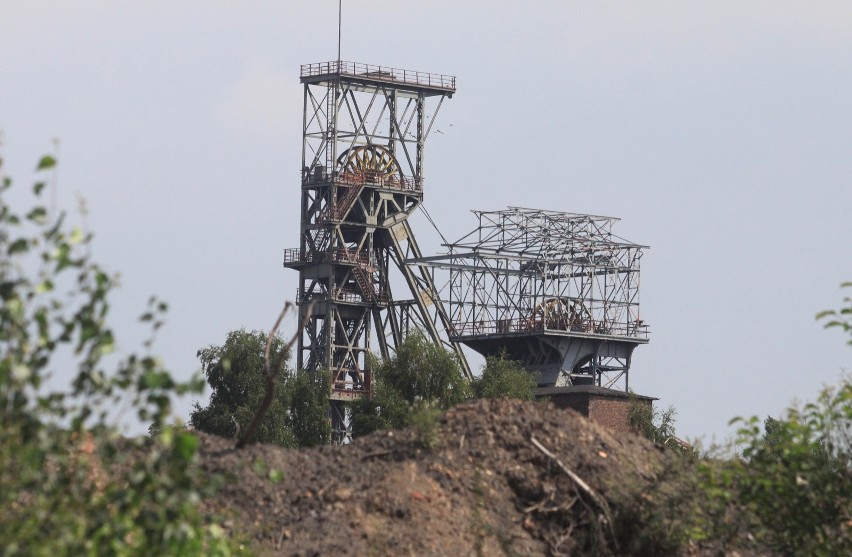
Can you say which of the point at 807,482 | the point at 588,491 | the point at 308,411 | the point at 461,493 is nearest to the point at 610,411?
the point at 308,411

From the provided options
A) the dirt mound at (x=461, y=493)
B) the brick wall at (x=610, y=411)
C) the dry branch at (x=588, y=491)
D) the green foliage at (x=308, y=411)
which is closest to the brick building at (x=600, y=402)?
the brick wall at (x=610, y=411)

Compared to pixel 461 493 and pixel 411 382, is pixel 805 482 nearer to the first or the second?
pixel 461 493

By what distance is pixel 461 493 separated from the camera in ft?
84.2

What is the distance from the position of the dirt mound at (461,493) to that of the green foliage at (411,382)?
4889 cm

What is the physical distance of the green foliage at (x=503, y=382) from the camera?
254 ft

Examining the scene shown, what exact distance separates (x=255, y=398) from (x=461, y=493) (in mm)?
53305

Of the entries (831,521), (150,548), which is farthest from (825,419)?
(150,548)

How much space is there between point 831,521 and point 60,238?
13.1 metres

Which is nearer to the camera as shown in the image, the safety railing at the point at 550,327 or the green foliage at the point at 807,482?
the green foliage at the point at 807,482

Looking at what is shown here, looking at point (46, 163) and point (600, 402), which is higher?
point (600, 402)

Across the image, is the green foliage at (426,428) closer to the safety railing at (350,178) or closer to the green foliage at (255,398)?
the green foliage at (255,398)

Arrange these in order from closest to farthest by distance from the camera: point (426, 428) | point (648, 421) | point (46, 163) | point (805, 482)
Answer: point (46, 163) < point (805, 482) < point (426, 428) < point (648, 421)

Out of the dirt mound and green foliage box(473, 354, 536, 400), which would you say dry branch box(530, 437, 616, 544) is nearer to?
the dirt mound

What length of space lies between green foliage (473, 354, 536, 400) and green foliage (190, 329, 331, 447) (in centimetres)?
726
